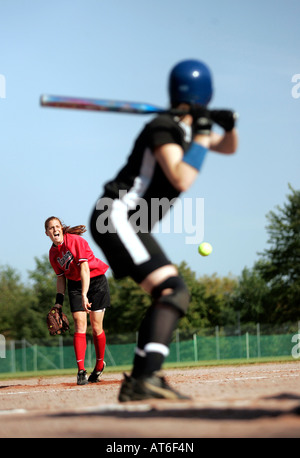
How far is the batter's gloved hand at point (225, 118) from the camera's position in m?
4.43

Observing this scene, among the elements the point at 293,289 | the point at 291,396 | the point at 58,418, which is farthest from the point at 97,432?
the point at 293,289

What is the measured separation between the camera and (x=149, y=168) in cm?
425

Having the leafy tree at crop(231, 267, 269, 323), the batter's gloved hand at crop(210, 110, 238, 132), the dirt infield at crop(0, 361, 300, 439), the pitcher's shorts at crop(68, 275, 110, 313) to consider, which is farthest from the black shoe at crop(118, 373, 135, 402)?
the leafy tree at crop(231, 267, 269, 323)

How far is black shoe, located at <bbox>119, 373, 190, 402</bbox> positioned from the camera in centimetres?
397

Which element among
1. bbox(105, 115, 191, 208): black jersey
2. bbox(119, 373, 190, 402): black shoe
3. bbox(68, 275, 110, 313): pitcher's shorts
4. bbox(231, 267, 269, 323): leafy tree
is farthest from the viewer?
bbox(231, 267, 269, 323): leafy tree

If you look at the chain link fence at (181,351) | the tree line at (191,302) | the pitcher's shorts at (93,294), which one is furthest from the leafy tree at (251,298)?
the pitcher's shorts at (93,294)

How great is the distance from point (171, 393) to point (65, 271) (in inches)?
199

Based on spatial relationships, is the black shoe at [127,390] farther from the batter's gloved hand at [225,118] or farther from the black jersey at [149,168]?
the batter's gloved hand at [225,118]

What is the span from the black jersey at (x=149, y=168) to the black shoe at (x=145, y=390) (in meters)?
1.13

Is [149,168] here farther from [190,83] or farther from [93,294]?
[93,294]

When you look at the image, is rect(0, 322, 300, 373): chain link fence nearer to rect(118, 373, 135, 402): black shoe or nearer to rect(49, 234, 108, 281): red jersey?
rect(49, 234, 108, 281): red jersey

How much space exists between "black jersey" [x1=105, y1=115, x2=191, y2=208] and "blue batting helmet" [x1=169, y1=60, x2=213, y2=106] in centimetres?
19

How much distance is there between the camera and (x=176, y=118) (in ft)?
14.4
